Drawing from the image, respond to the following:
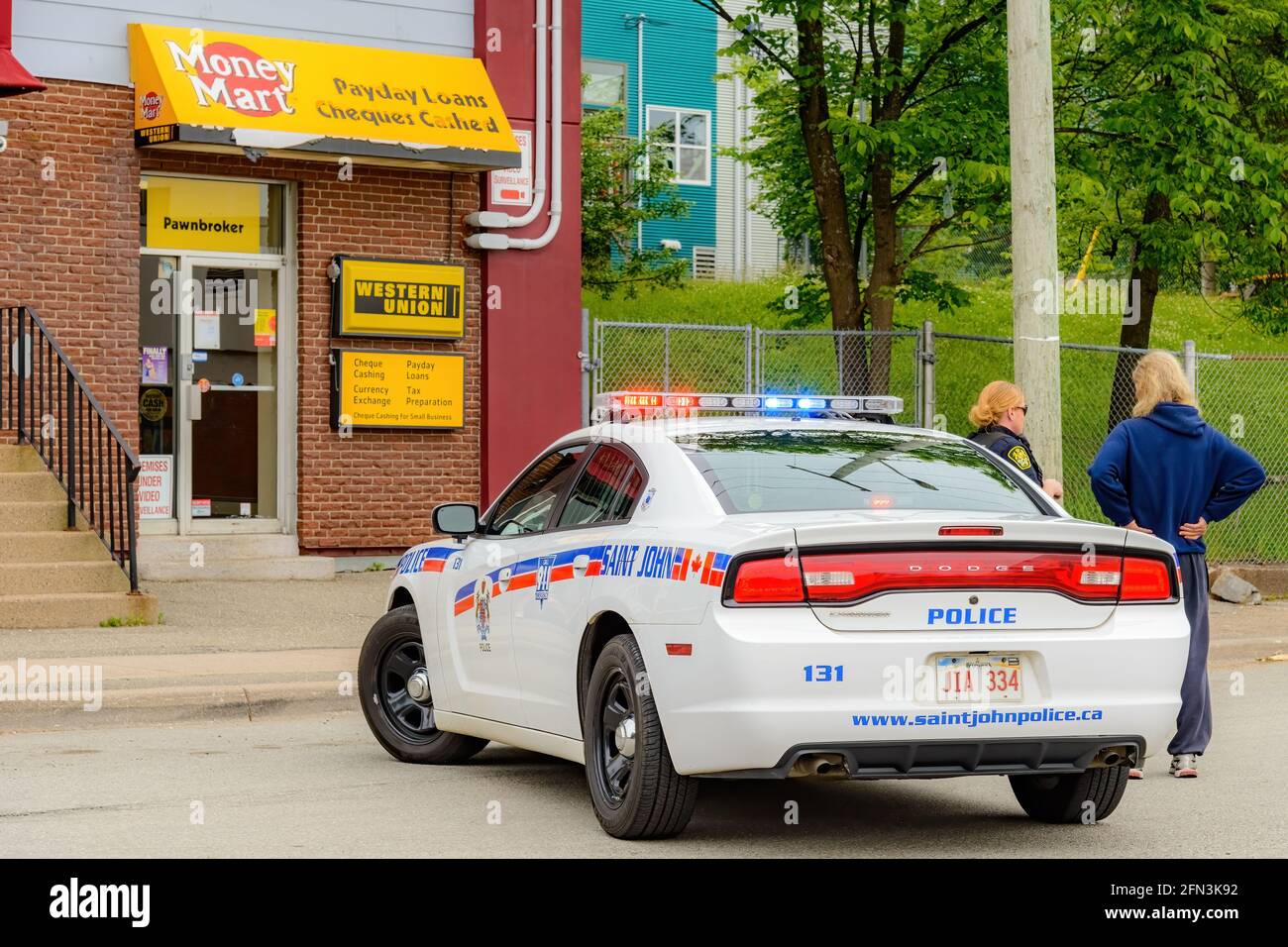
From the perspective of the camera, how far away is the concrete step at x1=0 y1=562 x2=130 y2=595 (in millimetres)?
13422

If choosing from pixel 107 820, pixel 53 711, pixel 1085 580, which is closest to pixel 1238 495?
pixel 1085 580

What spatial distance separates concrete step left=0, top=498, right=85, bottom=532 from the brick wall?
83.5 inches

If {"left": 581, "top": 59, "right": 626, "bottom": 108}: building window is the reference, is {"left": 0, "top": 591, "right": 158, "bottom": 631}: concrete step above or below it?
below

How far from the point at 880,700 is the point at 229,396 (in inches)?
467

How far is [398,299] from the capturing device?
1728cm

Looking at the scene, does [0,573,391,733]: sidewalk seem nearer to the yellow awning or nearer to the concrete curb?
the concrete curb

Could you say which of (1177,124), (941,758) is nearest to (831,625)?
(941,758)

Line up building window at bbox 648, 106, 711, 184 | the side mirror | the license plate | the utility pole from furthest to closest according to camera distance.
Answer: building window at bbox 648, 106, 711, 184
the utility pole
the side mirror
the license plate

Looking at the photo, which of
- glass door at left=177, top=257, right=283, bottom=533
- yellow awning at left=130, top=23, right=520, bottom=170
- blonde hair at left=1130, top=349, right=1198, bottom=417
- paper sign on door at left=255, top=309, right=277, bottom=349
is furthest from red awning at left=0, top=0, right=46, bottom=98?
blonde hair at left=1130, top=349, right=1198, bottom=417

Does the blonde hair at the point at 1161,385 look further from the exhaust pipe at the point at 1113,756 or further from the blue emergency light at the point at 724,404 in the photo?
the exhaust pipe at the point at 1113,756

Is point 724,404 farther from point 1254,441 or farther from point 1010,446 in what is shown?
point 1254,441

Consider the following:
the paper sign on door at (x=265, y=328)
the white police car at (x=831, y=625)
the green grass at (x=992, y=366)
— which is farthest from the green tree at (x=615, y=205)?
the white police car at (x=831, y=625)

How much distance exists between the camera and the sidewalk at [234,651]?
408 inches

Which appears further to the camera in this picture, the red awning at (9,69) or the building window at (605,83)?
the building window at (605,83)
